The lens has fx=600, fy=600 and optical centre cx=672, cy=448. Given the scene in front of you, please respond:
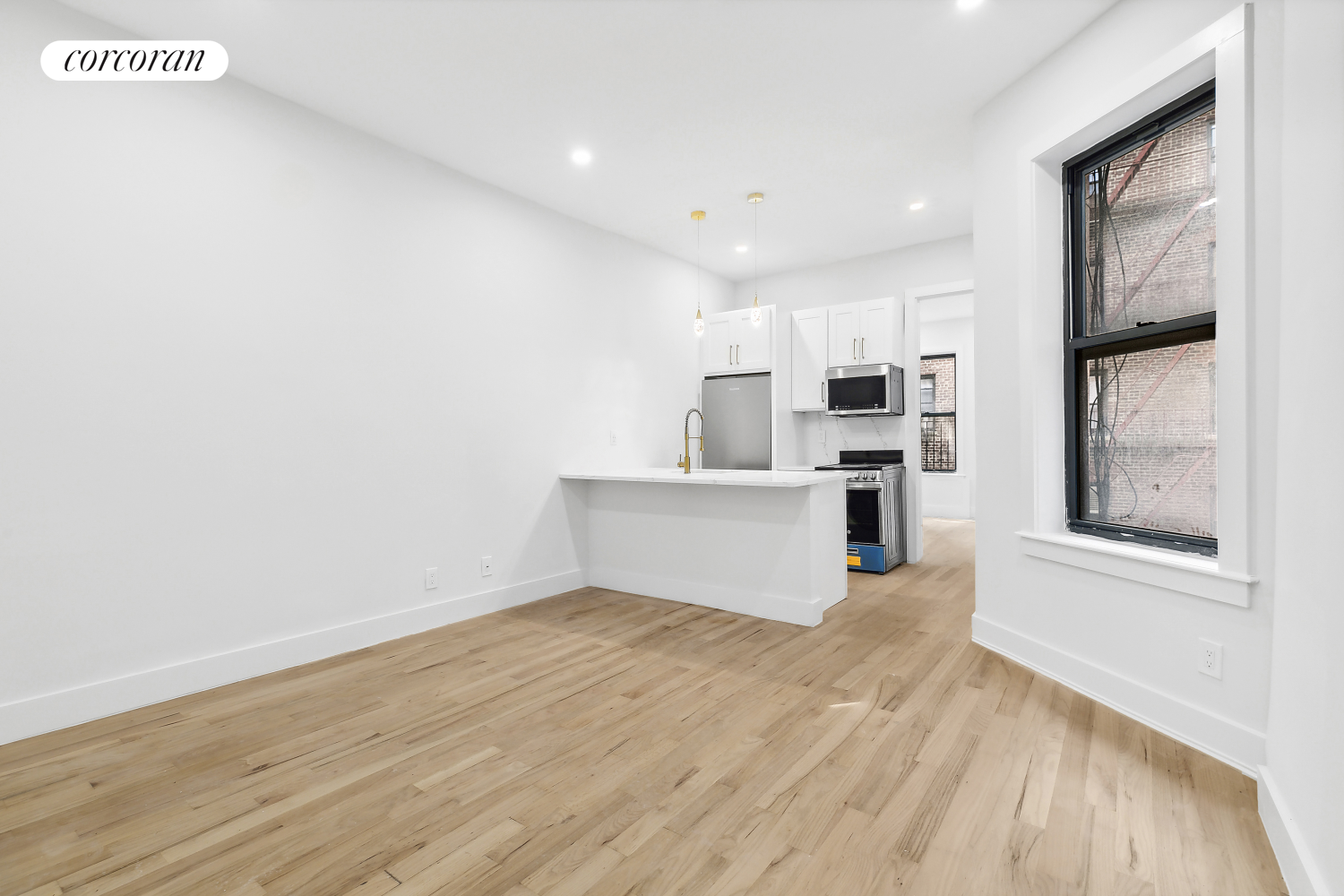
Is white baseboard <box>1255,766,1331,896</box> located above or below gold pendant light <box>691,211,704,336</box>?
below

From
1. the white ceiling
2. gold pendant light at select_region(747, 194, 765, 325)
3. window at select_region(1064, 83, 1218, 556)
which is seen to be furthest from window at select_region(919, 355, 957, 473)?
window at select_region(1064, 83, 1218, 556)

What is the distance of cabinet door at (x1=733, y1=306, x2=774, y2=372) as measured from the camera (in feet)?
18.2

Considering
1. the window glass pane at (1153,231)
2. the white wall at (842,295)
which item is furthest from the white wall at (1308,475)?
the white wall at (842,295)

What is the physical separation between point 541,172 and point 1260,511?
12.8 ft

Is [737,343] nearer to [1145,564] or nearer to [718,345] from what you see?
[718,345]

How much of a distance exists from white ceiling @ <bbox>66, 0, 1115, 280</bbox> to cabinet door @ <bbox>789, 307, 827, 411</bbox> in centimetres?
147

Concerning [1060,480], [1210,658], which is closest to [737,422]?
[1060,480]

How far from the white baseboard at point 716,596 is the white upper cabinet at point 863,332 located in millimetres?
2295

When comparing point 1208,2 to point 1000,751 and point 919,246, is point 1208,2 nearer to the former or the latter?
point 1000,751

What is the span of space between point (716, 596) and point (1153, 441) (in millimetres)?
2442

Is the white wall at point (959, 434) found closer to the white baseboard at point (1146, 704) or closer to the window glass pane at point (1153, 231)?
the window glass pane at point (1153, 231)

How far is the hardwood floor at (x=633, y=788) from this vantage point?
1.52 m

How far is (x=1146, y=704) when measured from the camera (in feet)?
7.39

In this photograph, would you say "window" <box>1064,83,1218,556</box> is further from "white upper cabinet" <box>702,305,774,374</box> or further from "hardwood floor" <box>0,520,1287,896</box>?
"white upper cabinet" <box>702,305,774,374</box>
